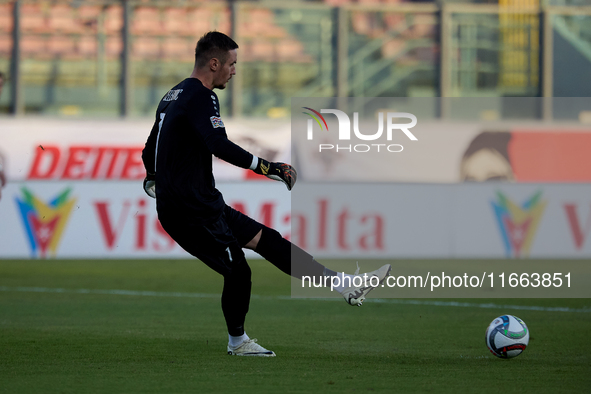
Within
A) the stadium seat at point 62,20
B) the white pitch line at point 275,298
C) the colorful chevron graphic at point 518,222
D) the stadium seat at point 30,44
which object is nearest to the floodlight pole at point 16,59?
the stadium seat at point 30,44

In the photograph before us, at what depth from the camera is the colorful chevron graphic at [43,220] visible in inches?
533

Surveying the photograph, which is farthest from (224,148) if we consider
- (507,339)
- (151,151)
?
(507,339)

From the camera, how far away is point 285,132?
50.5 ft

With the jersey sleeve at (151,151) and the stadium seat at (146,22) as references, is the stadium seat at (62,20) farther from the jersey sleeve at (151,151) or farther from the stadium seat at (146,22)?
the jersey sleeve at (151,151)

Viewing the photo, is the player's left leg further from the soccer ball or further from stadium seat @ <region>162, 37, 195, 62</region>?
stadium seat @ <region>162, 37, 195, 62</region>

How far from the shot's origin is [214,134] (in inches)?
200

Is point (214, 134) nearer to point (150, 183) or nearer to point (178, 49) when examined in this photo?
point (150, 183)

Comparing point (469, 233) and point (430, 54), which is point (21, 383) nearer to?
point (469, 233)

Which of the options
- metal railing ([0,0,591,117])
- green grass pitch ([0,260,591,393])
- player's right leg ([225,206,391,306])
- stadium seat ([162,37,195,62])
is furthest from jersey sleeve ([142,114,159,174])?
stadium seat ([162,37,195,62])

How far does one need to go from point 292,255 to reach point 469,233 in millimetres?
9456

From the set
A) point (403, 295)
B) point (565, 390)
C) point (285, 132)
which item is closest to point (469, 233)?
point (285, 132)

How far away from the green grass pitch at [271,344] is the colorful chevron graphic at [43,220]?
3.13m

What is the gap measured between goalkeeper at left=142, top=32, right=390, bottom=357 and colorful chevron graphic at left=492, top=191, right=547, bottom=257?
9359 millimetres

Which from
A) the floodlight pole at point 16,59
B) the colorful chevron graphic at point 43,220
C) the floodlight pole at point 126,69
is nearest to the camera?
the colorful chevron graphic at point 43,220
